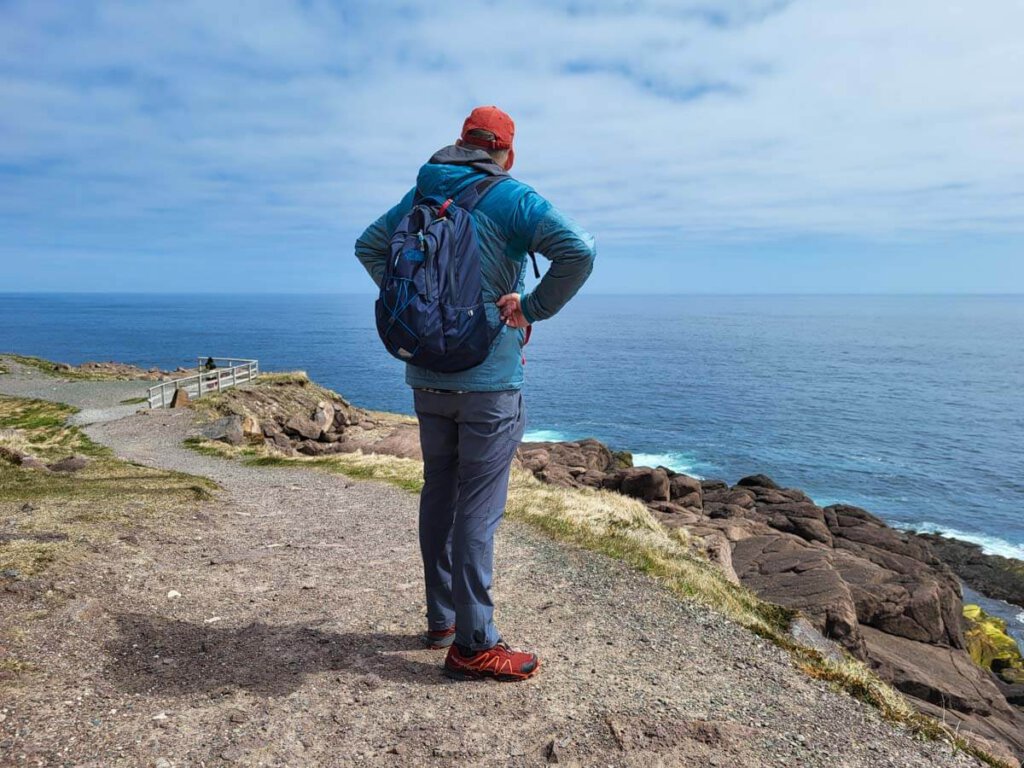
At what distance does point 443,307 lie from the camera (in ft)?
13.6

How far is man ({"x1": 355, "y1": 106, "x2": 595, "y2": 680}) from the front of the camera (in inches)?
167

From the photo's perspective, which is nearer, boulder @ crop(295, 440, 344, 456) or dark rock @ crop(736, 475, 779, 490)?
boulder @ crop(295, 440, 344, 456)

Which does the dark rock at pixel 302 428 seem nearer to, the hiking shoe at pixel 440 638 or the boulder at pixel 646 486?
the boulder at pixel 646 486

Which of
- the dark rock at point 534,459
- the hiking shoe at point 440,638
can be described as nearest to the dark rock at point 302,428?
the dark rock at point 534,459

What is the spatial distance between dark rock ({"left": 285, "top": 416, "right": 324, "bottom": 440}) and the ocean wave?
26.0m

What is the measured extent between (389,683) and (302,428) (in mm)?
25332

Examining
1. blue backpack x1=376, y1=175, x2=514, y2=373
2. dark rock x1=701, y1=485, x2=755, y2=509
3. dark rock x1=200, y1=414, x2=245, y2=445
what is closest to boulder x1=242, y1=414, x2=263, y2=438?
dark rock x1=200, y1=414, x2=245, y2=445

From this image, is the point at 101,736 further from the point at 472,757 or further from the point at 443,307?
the point at 443,307

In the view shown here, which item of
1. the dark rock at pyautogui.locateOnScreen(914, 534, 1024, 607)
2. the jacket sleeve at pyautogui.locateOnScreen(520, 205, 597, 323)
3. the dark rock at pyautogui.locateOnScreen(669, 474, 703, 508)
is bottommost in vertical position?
the dark rock at pyautogui.locateOnScreen(914, 534, 1024, 607)

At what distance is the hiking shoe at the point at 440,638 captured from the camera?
5.37 m

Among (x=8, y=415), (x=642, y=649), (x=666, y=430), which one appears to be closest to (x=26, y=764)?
(x=642, y=649)

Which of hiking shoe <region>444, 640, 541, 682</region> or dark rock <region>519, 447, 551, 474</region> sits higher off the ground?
hiking shoe <region>444, 640, 541, 682</region>

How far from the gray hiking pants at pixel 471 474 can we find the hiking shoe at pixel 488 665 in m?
0.07

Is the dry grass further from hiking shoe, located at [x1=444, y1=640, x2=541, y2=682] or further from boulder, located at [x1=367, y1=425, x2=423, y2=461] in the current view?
boulder, located at [x1=367, y1=425, x2=423, y2=461]
